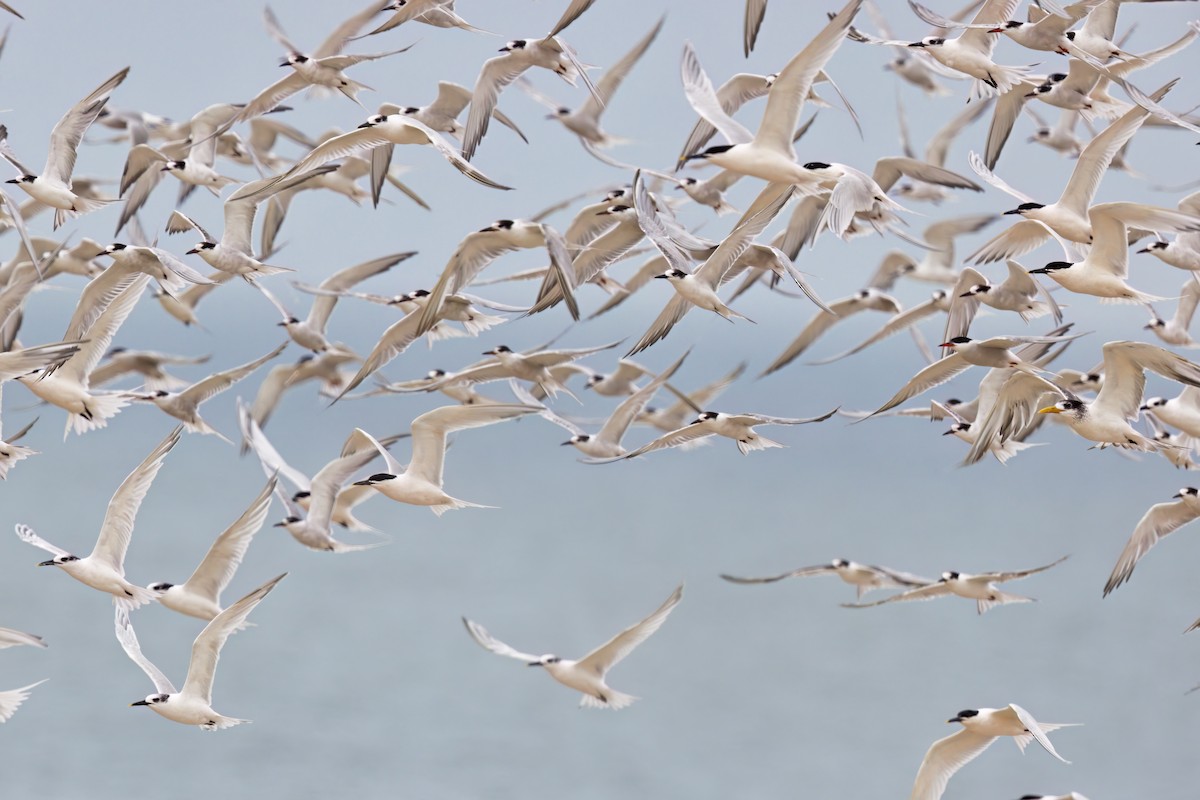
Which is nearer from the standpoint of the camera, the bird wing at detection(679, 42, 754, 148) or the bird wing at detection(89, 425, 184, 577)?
the bird wing at detection(679, 42, 754, 148)

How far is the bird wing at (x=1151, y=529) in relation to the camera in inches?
407

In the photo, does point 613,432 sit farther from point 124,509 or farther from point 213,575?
point 124,509

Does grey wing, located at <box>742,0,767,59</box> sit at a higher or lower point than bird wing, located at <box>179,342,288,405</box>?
higher

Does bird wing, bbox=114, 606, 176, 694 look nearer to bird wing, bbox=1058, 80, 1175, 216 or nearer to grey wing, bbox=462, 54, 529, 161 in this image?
grey wing, bbox=462, 54, 529, 161

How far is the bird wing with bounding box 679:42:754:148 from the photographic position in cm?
920

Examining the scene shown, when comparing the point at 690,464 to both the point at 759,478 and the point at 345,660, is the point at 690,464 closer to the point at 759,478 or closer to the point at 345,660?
the point at 759,478

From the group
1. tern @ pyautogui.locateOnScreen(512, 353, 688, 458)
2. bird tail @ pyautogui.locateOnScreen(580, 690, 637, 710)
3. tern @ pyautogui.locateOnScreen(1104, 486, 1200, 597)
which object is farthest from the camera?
tern @ pyautogui.locateOnScreen(512, 353, 688, 458)

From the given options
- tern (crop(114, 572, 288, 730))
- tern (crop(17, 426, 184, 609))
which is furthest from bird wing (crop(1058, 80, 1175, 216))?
tern (crop(17, 426, 184, 609))

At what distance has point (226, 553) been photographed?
33.7 feet

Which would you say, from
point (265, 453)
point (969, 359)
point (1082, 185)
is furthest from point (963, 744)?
point (265, 453)

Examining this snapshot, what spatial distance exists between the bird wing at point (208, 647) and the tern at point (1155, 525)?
502cm

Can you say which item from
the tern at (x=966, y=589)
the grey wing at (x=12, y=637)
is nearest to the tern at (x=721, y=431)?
the tern at (x=966, y=589)

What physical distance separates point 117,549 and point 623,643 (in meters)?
3.24

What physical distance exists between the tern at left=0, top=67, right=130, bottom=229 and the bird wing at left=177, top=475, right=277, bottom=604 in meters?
2.28
